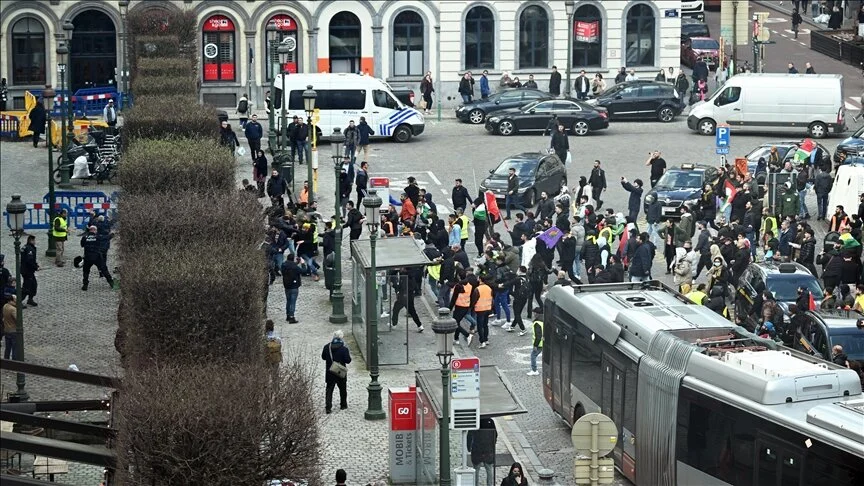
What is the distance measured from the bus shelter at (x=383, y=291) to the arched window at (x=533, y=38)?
33.1m

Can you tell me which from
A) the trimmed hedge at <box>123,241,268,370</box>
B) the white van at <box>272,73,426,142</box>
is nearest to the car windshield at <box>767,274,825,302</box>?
the trimmed hedge at <box>123,241,268,370</box>

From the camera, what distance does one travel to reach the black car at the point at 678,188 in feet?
139

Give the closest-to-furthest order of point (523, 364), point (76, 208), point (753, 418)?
point (753, 418) → point (523, 364) → point (76, 208)

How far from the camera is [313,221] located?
37.6 m

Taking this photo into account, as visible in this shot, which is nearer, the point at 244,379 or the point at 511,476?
the point at 244,379

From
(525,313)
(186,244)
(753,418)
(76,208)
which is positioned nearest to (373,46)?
(76,208)

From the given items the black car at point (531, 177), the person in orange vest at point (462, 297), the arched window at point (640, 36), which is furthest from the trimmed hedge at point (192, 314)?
the arched window at point (640, 36)

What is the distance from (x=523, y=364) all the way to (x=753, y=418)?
10969 mm

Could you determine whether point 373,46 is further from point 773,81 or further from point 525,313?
point 525,313

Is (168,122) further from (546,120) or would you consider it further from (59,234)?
(546,120)

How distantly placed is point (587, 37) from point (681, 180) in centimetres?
2258

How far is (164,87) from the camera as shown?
140 feet

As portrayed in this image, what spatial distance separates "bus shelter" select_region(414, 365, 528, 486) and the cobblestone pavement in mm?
991

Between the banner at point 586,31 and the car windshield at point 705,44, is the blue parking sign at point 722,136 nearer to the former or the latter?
the banner at point 586,31
